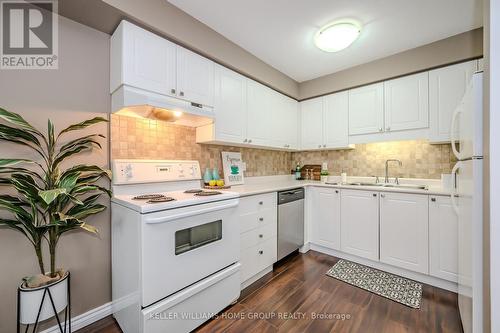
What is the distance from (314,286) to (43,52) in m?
2.93

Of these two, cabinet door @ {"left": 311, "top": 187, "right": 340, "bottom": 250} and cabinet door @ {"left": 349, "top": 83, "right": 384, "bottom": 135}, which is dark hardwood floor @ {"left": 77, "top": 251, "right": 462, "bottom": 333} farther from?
cabinet door @ {"left": 349, "top": 83, "right": 384, "bottom": 135}

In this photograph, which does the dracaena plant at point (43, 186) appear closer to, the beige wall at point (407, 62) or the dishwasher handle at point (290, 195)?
the dishwasher handle at point (290, 195)

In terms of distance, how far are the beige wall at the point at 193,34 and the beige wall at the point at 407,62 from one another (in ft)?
2.85

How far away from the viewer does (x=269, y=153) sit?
3.24 meters

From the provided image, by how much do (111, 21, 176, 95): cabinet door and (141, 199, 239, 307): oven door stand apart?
101 centimetres

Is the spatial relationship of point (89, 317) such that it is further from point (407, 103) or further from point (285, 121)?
point (407, 103)

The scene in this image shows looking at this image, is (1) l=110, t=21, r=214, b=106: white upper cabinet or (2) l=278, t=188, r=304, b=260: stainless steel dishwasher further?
(2) l=278, t=188, r=304, b=260: stainless steel dishwasher

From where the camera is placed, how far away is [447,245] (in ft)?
6.23

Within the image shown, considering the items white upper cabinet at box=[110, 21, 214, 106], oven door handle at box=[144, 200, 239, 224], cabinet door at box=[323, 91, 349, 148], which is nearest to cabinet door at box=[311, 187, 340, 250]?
cabinet door at box=[323, 91, 349, 148]

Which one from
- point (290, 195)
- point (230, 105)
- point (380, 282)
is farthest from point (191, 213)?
point (380, 282)

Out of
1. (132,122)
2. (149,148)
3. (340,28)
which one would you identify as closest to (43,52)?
(132,122)

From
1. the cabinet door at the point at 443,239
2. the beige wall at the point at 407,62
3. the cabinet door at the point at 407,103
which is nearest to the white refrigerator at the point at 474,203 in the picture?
the cabinet door at the point at 443,239

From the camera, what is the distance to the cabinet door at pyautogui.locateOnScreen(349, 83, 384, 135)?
2.54 meters

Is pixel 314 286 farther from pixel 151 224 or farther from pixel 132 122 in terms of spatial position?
pixel 132 122
